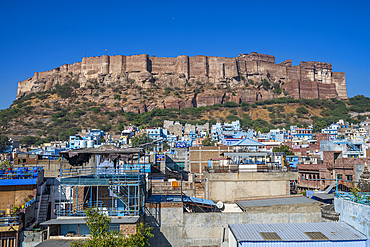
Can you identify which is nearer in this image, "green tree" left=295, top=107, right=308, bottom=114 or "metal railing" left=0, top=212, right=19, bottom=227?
"metal railing" left=0, top=212, right=19, bottom=227

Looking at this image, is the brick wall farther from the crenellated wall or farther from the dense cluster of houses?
the crenellated wall

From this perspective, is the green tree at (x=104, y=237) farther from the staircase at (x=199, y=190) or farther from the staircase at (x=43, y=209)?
the staircase at (x=199, y=190)

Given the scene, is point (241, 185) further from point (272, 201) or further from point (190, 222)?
point (190, 222)

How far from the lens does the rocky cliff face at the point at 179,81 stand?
95438 millimetres

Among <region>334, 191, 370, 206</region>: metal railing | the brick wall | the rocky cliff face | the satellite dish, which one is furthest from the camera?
the rocky cliff face

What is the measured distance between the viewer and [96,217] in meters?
9.71

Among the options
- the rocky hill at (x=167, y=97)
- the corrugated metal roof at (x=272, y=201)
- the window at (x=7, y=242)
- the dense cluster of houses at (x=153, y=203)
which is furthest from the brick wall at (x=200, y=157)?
the rocky hill at (x=167, y=97)

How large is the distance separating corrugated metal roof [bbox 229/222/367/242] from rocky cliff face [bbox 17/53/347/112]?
268ft

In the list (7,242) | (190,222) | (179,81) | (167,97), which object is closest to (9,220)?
(7,242)

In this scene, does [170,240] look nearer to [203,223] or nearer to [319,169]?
[203,223]

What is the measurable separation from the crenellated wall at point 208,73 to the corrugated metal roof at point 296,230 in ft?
284

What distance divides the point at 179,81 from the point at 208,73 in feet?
30.6

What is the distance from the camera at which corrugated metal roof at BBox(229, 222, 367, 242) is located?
34.1ft

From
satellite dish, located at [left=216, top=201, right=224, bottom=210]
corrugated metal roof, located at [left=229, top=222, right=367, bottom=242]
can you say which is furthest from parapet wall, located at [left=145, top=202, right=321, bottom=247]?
satellite dish, located at [left=216, top=201, right=224, bottom=210]
